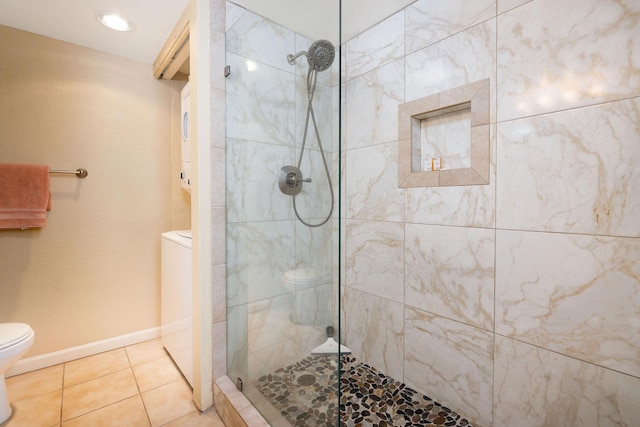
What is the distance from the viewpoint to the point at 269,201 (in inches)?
50.9

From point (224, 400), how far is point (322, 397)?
739 mm

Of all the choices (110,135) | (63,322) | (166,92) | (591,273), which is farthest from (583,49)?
(63,322)

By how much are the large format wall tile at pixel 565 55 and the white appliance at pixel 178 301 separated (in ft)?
6.19

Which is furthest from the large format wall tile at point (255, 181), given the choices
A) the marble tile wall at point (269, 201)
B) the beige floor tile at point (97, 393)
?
the beige floor tile at point (97, 393)

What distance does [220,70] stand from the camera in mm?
1571

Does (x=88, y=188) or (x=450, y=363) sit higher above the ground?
(x=88, y=188)

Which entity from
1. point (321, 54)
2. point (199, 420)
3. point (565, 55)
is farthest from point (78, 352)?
point (565, 55)

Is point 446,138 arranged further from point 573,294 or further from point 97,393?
point 97,393

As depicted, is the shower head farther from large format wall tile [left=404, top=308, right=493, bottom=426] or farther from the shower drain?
large format wall tile [left=404, top=308, right=493, bottom=426]

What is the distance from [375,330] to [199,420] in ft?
3.80

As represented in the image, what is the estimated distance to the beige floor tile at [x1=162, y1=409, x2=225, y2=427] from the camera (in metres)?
1.49

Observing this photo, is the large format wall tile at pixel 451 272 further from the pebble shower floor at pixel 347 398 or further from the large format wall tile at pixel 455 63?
the large format wall tile at pixel 455 63

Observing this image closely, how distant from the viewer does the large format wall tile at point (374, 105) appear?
1.87 metres

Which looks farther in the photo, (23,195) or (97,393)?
(23,195)
